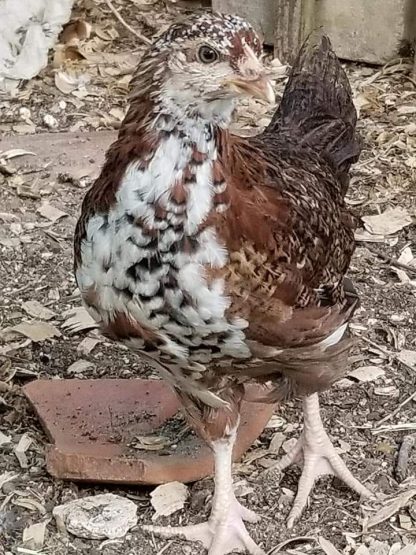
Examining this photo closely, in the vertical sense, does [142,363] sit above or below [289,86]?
below

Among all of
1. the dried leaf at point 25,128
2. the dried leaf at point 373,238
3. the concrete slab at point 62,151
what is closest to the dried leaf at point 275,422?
the dried leaf at point 373,238

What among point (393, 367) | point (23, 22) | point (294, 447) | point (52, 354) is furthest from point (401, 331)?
point (23, 22)

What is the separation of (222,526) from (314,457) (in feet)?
1.17

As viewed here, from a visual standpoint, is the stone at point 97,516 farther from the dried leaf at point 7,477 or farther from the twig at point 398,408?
the twig at point 398,408

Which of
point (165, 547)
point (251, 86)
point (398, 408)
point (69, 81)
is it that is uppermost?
point (251, 86)

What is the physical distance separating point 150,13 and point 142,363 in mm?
2684

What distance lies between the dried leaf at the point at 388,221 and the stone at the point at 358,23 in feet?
3.70

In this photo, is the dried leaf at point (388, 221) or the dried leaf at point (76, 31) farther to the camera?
the dried leaf at point (76, 31)

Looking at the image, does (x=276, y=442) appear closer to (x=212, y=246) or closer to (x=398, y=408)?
(x=398, y=408)

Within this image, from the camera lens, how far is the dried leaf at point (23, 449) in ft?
10.4

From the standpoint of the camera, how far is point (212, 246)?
2.36 meters

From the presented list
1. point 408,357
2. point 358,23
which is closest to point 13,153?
point 358,23

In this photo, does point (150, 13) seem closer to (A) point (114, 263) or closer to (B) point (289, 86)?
(B) point (289, 86)

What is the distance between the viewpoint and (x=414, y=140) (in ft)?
15.7
